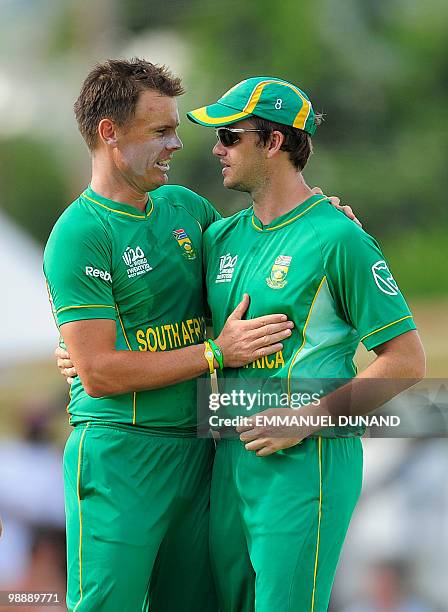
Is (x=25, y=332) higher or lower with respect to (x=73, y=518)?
higher

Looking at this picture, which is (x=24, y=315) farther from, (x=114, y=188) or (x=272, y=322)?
(x=272, y=322)

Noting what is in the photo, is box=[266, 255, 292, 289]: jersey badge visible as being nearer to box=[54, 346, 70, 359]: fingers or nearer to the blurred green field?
box=[54, 346, 70, 359]: fingers

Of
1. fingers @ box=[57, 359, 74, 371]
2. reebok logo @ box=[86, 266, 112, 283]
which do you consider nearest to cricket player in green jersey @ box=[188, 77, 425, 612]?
reebok logo @ box=[86, 266, 112, 283]

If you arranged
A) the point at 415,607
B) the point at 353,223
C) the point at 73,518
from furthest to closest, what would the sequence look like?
the point at 415,607, the point at 73,518, the point at 353,223

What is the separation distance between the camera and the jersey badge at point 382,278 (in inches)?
97.4

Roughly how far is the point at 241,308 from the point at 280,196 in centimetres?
33

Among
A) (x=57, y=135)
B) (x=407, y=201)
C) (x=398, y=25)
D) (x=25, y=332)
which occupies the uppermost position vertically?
(x=398, y=25)

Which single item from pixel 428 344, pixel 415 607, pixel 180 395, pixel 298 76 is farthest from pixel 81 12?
pixel 415 607

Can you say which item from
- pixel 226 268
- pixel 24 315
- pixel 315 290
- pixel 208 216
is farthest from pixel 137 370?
pixel 24 315

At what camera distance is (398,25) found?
181 inches

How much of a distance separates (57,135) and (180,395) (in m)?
→ 2.44

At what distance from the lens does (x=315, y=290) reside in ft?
8.29

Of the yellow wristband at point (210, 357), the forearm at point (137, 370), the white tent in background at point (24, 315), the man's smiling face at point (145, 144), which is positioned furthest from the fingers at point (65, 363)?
the white tent in background at point (24, 315)

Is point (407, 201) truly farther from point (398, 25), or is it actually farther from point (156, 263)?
point (156, 263)
